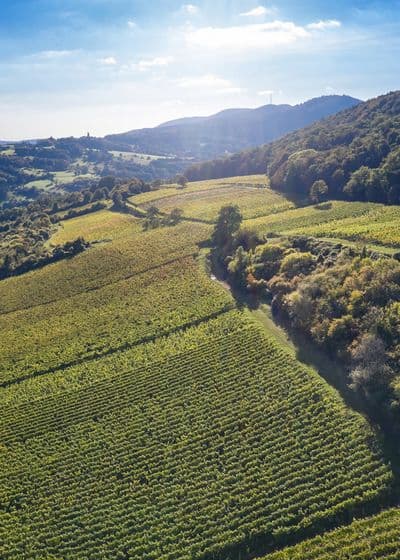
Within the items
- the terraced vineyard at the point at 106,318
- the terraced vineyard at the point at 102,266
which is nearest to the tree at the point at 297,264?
the terraced vineyard at the point at 106,318

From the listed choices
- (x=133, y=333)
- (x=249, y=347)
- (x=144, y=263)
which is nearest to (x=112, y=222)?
(x=144, y=263)

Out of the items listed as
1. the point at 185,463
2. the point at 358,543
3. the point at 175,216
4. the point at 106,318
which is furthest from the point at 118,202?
the point at 358,543

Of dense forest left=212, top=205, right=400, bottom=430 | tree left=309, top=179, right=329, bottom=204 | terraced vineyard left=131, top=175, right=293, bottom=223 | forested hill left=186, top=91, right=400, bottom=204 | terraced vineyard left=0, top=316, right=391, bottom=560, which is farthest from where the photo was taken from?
terraced vineyard left=131, top=175, right=293, bottom=223

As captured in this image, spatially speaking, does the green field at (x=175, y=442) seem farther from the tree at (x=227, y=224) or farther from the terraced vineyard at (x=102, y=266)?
the tree at (x=227, y=224)

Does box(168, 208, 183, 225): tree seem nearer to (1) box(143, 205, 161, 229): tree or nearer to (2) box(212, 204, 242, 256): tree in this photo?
(1) box(143, 205, 161, 229): tree

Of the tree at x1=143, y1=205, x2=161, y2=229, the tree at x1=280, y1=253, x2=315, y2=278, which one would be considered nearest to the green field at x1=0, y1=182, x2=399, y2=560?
the tree at x1=280, y1=253, x2=315, y2=278

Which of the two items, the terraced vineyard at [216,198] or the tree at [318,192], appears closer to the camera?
the tree at [318,192]
